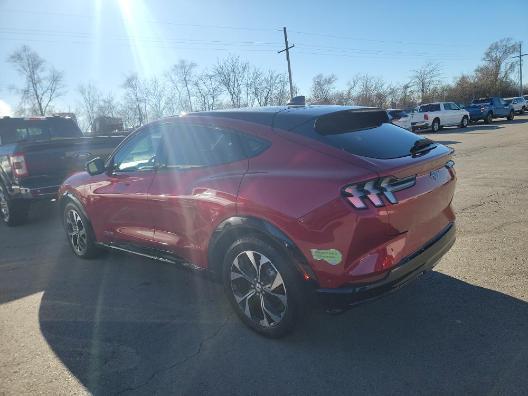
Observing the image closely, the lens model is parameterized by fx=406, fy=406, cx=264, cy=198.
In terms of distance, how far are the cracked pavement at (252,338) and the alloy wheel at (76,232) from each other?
0.44m

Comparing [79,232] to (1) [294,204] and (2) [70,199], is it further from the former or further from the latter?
(1) [294,204]

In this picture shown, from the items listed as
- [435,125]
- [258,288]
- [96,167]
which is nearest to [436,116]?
[435,125]

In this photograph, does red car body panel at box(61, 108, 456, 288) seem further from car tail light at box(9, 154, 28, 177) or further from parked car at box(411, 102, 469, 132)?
parked car at box(411, 102, 469, 132)

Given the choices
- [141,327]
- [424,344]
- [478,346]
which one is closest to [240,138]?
[141,327]

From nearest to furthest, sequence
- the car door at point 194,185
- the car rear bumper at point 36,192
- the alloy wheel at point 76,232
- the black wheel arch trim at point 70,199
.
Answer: the car door at point 194,185, the black wheel arch trim at point 70,199, the alloy wheel at point 76,232, the car rear bumper at point 36,192

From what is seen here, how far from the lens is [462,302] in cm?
340

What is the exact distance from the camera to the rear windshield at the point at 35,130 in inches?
330

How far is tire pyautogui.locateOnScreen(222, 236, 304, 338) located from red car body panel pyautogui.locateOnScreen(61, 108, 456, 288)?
0.66ft

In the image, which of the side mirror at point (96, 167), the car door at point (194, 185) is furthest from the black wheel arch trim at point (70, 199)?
the car door at point (194, 185)

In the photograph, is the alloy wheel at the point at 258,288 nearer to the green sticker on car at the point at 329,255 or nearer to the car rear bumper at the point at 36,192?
the green sticker on car at the point at 329,255

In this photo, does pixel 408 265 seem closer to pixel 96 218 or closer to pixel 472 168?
pixel 96 218

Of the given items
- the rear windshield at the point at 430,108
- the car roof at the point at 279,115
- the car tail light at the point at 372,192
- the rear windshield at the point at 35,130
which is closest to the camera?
the car tail light at the point at 372,192

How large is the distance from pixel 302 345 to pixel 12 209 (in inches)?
258

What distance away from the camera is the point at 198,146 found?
11.7ft
